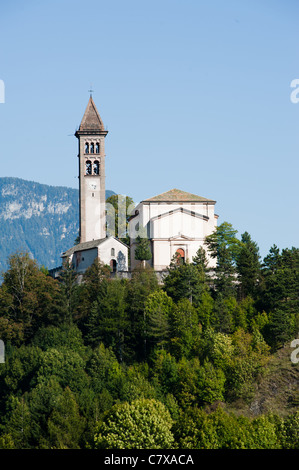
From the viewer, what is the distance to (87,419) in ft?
202

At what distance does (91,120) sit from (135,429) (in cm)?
4146

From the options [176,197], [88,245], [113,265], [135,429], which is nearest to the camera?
[135,429]

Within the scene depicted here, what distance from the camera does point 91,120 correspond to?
90.5 metres

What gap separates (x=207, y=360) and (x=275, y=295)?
8.53 meters

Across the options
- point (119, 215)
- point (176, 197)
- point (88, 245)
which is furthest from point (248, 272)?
point (119, 215)

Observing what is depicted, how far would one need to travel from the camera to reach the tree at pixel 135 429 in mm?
55312

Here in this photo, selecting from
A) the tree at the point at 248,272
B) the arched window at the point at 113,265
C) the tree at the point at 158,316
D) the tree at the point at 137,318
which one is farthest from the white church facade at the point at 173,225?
the tree at the point at 158,316

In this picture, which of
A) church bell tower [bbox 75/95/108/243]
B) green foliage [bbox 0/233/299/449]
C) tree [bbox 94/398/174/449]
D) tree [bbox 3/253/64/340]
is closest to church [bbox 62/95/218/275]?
church bell tower [bbox 75/95/108/243]

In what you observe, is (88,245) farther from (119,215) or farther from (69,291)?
(119,215)

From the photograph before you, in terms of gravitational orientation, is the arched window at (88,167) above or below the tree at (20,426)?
above

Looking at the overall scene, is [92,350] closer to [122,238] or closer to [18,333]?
[18,333]

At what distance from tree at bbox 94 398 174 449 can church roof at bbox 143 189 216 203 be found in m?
30.8

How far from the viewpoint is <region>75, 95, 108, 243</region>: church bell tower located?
8669cm

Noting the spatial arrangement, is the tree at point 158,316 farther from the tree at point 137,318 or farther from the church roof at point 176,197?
the church roof at point 176,197
